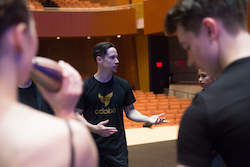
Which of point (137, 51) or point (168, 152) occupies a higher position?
point (137, 51)

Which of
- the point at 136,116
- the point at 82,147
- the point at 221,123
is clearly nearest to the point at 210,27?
the point at 221,123

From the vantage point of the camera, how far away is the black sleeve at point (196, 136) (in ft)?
2.68

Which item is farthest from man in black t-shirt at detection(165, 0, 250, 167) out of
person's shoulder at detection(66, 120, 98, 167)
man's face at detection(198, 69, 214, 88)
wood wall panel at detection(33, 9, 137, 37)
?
wood wall panel at detection(33, 9, 137, 37)

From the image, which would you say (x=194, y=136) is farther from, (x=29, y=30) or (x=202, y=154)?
(x=29, y=30)

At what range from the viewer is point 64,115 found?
0.75 meters

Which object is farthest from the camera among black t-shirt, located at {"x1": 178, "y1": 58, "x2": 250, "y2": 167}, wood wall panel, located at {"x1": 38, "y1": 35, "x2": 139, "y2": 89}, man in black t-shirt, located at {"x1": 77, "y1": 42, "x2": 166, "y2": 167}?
wood wall panel, located at {"x1": 38, "y1": 35, "x2": 139, "y2": 89}

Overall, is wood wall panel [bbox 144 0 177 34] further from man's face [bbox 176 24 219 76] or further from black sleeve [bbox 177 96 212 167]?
black sleeve [bbox 177 96 212 167]

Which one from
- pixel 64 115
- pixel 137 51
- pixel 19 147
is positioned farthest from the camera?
pixel 137 51

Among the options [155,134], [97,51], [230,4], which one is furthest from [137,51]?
[230,4]

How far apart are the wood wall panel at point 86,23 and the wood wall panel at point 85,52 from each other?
2.46 meters

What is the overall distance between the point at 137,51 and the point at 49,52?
5878 mm

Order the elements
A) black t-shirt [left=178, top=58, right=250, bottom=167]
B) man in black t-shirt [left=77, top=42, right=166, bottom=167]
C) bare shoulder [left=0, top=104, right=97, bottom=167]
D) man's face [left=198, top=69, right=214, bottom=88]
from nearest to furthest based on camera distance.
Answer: bare shoulder [left=0, top=104, right=97, bottom=167], black t-shirt [left=178, top=58, right=250, bottom=167], man in black t-shirt [left=77, top=42, right=166, bottom=167], man's face [left=198, top=69, right=214, bottom=88]

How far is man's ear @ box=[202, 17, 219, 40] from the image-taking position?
894 millimetres

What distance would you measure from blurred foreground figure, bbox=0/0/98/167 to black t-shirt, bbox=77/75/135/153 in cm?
182
